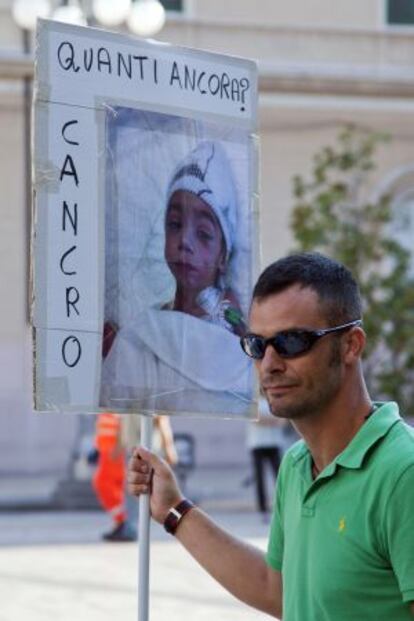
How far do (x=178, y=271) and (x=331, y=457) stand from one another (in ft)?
4.16

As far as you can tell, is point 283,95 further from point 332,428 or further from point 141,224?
point 332,428

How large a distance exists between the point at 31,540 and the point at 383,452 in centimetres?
1279

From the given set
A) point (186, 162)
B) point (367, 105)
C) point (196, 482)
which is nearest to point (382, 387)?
point (196, 482)

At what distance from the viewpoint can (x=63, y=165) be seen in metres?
4.61

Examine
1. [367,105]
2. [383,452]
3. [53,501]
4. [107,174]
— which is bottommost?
[53,501]

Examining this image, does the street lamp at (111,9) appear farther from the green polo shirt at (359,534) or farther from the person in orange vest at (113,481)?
the green polo shirt at (359,534)

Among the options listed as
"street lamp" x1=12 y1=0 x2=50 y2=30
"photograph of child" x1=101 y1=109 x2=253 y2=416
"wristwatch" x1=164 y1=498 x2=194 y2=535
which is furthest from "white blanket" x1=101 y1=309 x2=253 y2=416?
"street lamp" x1=12 y1=0 x2=50 y2=30

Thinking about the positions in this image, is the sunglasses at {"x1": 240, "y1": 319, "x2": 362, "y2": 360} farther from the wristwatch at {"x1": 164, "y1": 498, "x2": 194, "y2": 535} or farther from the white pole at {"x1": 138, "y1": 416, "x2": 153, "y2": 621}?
the white pole at {"x1": 138, "y1": 416, "x2": 153, "y2": 621}

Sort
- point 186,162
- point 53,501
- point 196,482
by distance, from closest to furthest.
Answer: point 186,162 → point 53,501 → point 196,482

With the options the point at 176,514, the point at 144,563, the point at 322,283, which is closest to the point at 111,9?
the point at 144,563

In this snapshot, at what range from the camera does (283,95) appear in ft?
95.8

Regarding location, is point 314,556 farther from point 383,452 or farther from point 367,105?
point 367,105

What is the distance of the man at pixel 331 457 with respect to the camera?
354 cm

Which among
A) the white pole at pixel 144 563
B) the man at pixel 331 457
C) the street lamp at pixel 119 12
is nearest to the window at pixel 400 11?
the street lamp at pixel 119 12
